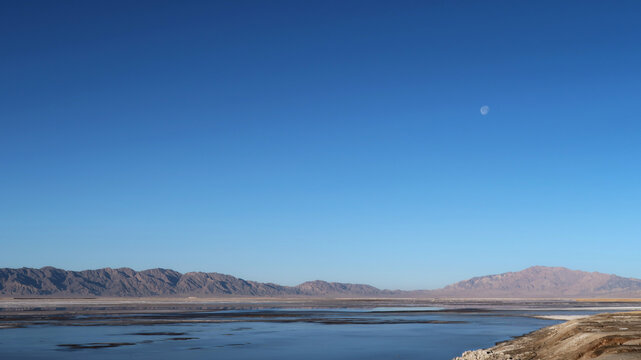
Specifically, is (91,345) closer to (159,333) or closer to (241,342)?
(241,342)

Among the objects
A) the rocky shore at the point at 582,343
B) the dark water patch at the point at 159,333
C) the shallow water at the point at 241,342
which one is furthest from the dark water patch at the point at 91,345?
the rocky shore at the point at 582,343

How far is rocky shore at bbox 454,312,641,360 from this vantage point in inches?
987

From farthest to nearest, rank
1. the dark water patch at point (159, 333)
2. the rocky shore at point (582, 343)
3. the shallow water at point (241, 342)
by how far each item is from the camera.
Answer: the dark water patch at point (159, 333), the shallow water at point (241, 342), the rocky shore at point (582, 343)

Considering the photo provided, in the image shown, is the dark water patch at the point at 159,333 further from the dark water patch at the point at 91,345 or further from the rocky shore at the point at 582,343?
the rocky shore at the point at 582,343

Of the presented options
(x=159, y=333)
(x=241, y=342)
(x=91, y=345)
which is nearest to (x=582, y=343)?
(x=241, y=342)

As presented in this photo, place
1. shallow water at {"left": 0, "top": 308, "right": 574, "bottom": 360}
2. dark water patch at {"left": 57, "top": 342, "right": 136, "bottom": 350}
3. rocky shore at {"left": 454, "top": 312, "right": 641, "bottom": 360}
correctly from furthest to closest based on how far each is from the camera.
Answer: dark water patch at {"left": 57, "top": 342, "right": 136, "bottom": 350}, shallow water at {"left": 0, "top": 308, "right": 574, "bottom": 360}, rocky shore at {"left": 454, "top": 312, "right": 641, "bottom": 360}

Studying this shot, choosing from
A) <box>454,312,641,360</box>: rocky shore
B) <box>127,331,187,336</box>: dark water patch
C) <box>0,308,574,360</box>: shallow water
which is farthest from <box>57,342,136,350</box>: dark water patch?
<box>454,312,641,360</box>: rocky shore

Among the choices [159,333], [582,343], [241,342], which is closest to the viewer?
[582,343]

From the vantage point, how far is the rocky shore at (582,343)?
25.1 m

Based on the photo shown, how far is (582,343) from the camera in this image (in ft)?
91.6

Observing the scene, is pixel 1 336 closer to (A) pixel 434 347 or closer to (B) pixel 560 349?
(A) pixel 434 347

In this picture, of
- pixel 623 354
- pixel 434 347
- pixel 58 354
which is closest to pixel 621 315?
pixel 434 347

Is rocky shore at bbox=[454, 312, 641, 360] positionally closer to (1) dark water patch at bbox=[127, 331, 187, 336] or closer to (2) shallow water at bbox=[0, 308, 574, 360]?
(2) shallow water at bbox=[0, 308, 574, 360]

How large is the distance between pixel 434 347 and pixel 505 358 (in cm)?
843
